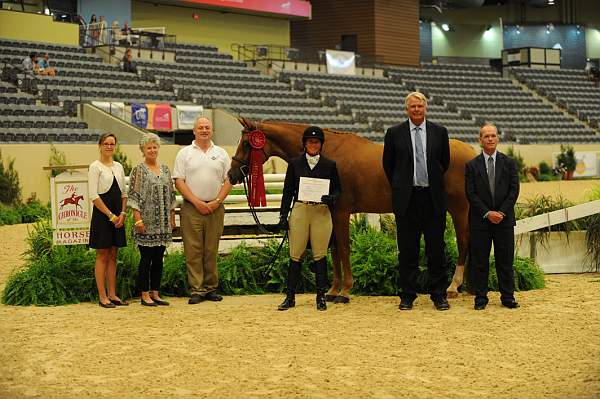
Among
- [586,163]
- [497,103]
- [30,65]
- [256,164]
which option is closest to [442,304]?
[256,164]

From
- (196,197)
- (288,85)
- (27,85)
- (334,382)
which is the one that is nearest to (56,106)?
(27,85)

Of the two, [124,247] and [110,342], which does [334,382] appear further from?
[124,247]

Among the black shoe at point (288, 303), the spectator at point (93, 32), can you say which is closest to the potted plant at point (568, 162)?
the spectator at point (93, 32)

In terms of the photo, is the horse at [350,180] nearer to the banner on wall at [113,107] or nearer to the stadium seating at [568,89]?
the banner on wall at [113,107]

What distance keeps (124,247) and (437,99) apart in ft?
107

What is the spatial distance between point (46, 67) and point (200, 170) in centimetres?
2118

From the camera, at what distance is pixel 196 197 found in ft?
30.2

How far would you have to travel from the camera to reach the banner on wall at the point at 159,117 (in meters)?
27.4

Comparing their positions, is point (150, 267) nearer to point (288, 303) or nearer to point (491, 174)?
point (288, 303)

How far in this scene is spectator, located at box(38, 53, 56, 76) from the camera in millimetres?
28328

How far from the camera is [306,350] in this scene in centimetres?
673

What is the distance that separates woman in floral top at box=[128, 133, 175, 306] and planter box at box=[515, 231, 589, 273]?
4.46 meters

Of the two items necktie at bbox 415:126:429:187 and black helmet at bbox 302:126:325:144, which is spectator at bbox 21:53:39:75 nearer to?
black helmet at bbox 302:126:325:144

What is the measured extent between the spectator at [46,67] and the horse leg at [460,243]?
21.5m
